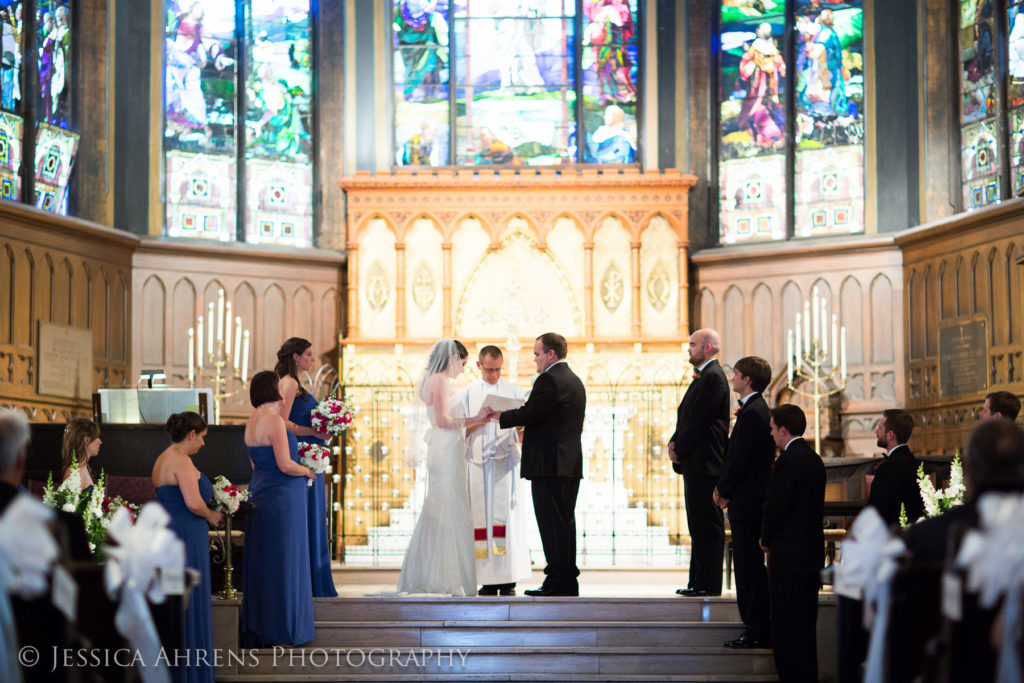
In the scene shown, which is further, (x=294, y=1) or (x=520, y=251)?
(x=294, y=1)

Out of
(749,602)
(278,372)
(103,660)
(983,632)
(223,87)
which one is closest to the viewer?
(983,632)

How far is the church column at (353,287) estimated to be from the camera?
14.6 metres

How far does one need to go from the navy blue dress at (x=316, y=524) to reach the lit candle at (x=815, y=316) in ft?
20.0

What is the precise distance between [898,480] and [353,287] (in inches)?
330

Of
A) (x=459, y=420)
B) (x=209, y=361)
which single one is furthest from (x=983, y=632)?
(x=209, y=361)

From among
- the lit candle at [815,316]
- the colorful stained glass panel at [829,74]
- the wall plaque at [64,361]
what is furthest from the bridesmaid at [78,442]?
the colorful stained glass panel at [829,74]

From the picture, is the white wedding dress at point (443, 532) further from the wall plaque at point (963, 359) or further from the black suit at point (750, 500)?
the wall plaque at point (963, 359)

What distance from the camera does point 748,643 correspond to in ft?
24.3

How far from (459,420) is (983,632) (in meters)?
4.95

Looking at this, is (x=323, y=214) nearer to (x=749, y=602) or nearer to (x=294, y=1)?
(x=294, y=1)

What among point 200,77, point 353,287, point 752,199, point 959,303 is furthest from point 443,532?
point 200,77

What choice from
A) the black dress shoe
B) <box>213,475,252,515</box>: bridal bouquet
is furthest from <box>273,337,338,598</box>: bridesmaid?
the black dress shoe

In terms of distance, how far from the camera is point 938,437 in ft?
43.5

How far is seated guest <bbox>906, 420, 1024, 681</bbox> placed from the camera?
152 inches
